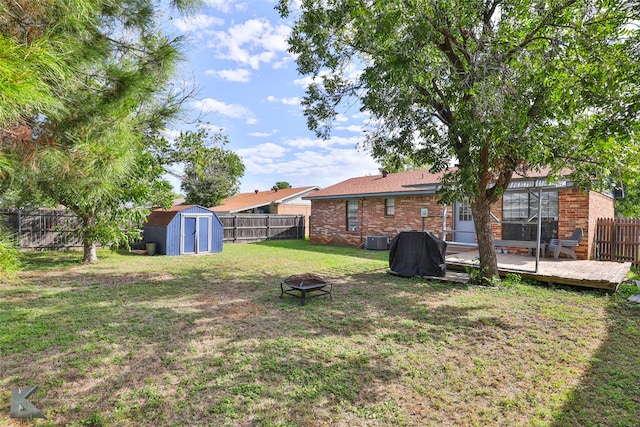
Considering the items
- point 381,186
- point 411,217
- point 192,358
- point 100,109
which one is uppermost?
point 381,186

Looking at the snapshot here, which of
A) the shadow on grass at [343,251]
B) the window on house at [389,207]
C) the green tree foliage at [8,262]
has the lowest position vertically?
the shadow on grass at [343,251]

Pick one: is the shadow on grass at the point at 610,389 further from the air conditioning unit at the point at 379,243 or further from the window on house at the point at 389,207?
the window on house at the point at 389,207

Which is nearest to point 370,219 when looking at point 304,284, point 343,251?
point 343,251

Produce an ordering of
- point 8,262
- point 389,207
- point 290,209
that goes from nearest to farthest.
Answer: point 8,262, point 389,207, point 290,209

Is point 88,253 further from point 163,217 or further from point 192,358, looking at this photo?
point 192,358

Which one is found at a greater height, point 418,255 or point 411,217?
point 411,217

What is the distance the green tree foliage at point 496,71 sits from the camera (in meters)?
5.46

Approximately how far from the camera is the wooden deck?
23.5 ft

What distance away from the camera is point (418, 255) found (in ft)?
29.1

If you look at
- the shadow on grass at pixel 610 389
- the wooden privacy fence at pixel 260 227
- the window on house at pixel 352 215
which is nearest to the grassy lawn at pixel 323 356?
the shadow on grass at pixel 610 389

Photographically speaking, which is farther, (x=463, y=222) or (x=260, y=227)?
(x=260, y=227)

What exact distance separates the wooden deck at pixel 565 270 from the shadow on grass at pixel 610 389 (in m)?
2.58

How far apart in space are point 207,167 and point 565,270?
1670cm

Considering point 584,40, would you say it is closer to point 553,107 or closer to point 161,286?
point 553,107
